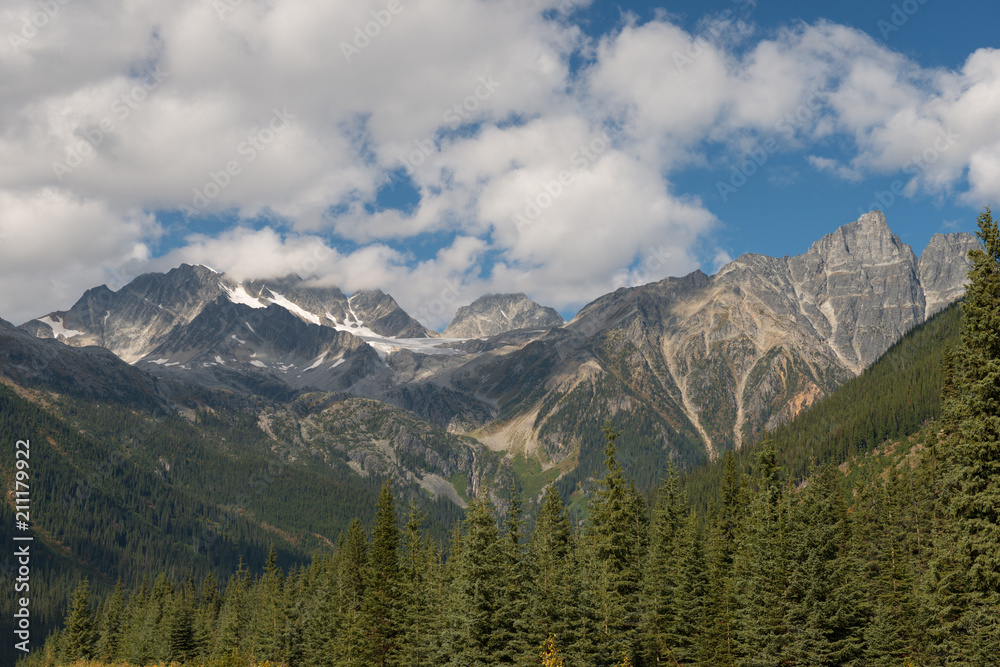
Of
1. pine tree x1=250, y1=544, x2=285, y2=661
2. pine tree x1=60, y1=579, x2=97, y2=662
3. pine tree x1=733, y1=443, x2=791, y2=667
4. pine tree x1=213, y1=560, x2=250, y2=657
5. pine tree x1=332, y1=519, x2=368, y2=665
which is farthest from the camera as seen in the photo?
pine tree x1=60, y1=579, x2=97, y2=662

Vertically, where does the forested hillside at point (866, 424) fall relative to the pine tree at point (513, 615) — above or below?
above

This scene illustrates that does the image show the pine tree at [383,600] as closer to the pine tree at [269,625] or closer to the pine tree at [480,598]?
the pine tree at [480,598]

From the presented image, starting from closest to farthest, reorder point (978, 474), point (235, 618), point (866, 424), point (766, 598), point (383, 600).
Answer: point (978, 474), point (766, 598), point (383, 600), point (235, 618), point (866, 424)

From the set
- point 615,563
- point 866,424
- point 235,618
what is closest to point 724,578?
point 615,563

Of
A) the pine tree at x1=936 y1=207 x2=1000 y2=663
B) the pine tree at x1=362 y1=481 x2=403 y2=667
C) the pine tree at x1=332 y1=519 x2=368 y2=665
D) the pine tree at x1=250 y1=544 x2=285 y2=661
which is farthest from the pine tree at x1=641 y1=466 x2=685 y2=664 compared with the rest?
the pine tree at x1=250 y1=544 x2=285 y2=661

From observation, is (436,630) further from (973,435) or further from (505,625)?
(973,435)

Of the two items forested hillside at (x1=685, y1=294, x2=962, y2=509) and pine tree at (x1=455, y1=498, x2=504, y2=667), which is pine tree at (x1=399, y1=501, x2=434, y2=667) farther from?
forested hillside at (x1=685, y1=294, x2=962, y2=509)

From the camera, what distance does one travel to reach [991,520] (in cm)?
2806

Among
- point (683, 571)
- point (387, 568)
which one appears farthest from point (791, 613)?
point (387, 568)

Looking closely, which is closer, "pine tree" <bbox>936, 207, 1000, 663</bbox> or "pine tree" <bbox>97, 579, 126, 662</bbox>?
"pine tree" <bbox>936, 207, 1000, 663</bbox>

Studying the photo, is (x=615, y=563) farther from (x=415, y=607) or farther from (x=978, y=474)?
(x=978, y=474)

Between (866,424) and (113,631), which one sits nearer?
(113,631)

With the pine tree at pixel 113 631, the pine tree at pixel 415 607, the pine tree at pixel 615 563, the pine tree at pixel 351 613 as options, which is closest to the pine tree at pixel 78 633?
the pine tree at pixel 113 631

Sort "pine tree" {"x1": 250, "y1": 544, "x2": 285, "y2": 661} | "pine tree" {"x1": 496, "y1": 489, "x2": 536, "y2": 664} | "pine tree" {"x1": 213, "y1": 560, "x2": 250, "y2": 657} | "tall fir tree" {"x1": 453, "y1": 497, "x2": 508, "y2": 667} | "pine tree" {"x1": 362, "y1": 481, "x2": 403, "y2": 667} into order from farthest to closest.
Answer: "pine tree" {"x1": 213, "y1": 560, "x2": 250, "y2": 657} < "pine tree" {"x1": 250, "y1": 544, "x2": 285, "y2": 661} < "pine tree" {"x1": 362, "y1": 481, "x2": 403, "y2": 667} < "tall fir tree" {"x1": 453, "y1": 497, "x2": 508, "y2": 667} < "pine tree" {"x1": 496, "y1": 489, "x2": 536, "y2": 664}
